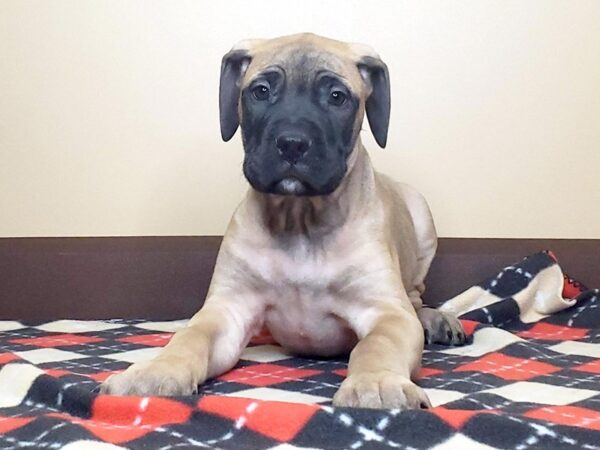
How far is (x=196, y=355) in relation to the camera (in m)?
1.78

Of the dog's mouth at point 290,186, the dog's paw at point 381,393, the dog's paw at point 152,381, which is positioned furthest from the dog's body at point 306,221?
the dog's paw at point 381,393

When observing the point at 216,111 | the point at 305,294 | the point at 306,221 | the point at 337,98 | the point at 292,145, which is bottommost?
the point at 305,294

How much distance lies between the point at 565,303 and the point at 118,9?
5.45ft

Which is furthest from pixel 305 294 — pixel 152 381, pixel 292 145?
pixel 152 381

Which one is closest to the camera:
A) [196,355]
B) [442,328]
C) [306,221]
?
[196,355]

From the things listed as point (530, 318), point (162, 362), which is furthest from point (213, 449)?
point (530, 318)

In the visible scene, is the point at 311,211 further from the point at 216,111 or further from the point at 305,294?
the point at 216,111

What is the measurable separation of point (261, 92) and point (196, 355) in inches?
23.4

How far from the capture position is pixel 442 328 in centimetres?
236

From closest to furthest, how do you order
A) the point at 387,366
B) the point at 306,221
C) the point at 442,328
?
the point at 387,366, the point at 306,221, the point at 442,328

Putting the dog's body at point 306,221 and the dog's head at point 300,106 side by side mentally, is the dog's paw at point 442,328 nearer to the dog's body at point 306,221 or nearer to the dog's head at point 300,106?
the dog's body at point 306,221

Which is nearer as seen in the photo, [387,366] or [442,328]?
[387,366]

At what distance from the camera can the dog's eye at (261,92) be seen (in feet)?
6.50

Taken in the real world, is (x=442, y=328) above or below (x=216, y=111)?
below
